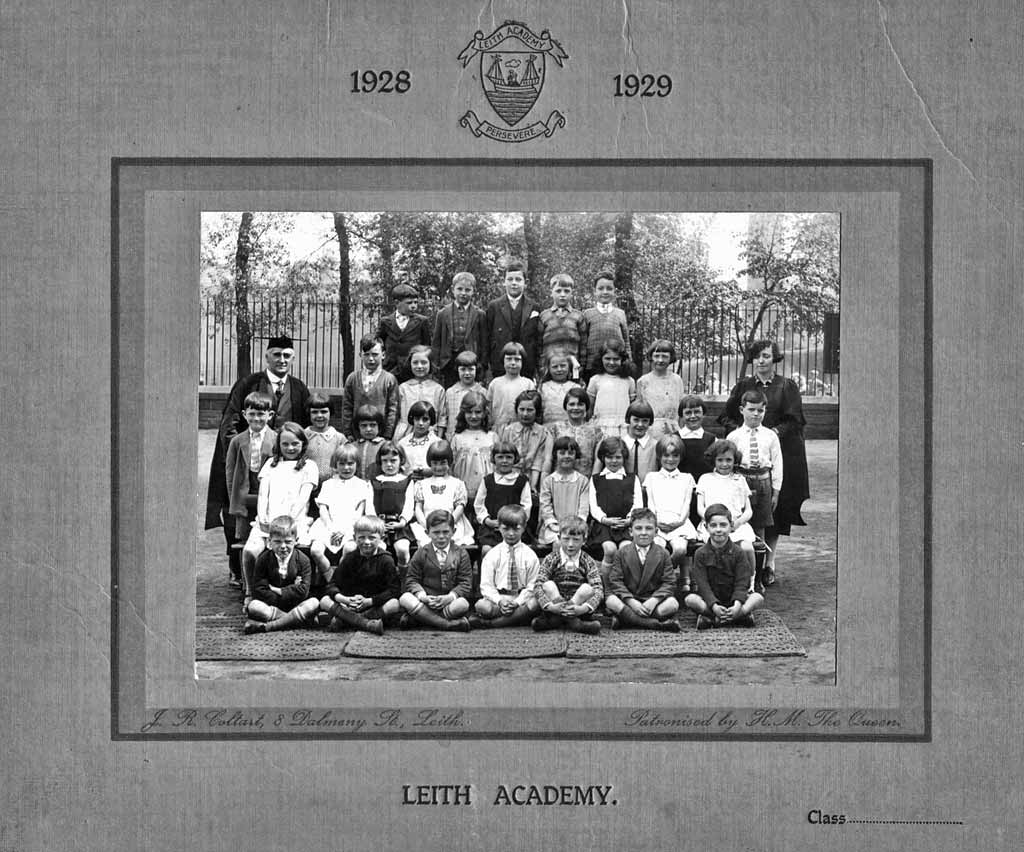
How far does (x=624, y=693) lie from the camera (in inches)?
172

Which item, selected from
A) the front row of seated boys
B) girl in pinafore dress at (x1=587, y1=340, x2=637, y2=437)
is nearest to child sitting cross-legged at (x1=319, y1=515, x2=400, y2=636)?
the front row of seated boys

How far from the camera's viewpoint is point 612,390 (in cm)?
460

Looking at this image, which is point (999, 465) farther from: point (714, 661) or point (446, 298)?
point (446, 298)

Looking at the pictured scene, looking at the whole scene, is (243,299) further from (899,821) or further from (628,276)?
(899,821)

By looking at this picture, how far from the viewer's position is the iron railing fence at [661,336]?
450 cm

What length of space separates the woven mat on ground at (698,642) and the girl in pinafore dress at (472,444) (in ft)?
2.27

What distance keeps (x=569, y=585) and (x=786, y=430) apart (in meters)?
1.00

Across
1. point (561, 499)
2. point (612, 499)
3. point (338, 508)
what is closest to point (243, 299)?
point (338, 508)

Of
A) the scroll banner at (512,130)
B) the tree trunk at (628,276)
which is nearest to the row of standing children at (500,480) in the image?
the tree trunk at (628,276)

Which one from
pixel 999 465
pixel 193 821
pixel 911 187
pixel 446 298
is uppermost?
pixel 911 187

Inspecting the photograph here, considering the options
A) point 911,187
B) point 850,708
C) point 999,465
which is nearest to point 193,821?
point 850,708

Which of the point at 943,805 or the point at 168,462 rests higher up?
the point at 168,462

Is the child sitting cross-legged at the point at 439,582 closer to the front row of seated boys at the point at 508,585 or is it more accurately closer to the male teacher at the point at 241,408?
the front row of seated boys at the point at 508,585

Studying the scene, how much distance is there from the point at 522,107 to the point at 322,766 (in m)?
2.47
